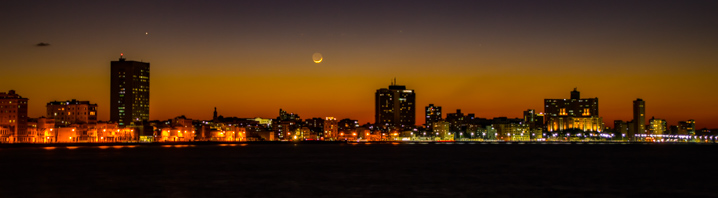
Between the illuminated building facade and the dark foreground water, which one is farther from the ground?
the illuminated building facade

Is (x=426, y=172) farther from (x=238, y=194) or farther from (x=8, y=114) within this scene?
(x=8, y=114)

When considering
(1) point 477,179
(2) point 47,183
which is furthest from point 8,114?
(1) point 477,179

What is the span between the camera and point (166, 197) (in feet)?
155

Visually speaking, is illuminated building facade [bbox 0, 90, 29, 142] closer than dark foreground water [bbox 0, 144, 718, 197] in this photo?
No

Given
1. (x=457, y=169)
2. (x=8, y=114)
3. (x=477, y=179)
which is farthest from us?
(x=8, y=114)

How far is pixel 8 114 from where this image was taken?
19675cm

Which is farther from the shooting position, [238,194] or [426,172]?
[426,172]

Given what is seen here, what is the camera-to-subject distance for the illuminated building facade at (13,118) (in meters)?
194

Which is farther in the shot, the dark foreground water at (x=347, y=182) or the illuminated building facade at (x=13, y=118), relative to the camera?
the illuminated building facade at (x=13, y=118)

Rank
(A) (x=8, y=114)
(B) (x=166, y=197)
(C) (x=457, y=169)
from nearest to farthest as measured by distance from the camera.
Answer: (B) (x=166, y=197)
(C) (x=457, y=169)
(A) (x=8, y=114)

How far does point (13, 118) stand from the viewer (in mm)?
197000

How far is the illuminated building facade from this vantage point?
7637 inches

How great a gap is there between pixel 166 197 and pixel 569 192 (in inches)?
977

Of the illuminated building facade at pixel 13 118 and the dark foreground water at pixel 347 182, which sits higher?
the illuminated building facade at pixel 13 118
